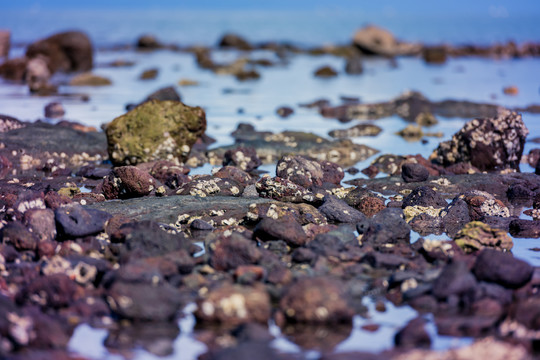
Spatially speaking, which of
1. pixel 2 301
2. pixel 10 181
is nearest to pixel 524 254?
pixel 2 301

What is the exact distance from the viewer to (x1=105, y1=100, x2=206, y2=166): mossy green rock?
863 cm

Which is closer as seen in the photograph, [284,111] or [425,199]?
[425,199]

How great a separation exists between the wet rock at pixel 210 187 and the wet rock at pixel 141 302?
2.75 metres

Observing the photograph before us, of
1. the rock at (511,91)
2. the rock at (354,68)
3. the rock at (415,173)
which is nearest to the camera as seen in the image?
the rock at (415,173)

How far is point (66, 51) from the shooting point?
24891 millimetres

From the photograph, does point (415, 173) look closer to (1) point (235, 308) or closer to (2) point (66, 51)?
(1) point (235, 308)

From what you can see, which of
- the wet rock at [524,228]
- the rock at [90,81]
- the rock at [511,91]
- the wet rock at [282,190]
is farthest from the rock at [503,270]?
the rock at [90,81]

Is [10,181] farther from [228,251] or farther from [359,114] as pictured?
[359,114]

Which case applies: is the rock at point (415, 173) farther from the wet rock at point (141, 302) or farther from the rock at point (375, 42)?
the rock at point (375, 42)

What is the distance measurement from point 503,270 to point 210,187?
3410 millimetres

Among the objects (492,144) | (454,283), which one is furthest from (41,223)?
(492,144)

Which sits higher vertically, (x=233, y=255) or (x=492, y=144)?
(x=492, y=144)

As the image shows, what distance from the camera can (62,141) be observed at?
938cm

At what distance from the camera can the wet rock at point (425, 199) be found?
20.7ft
